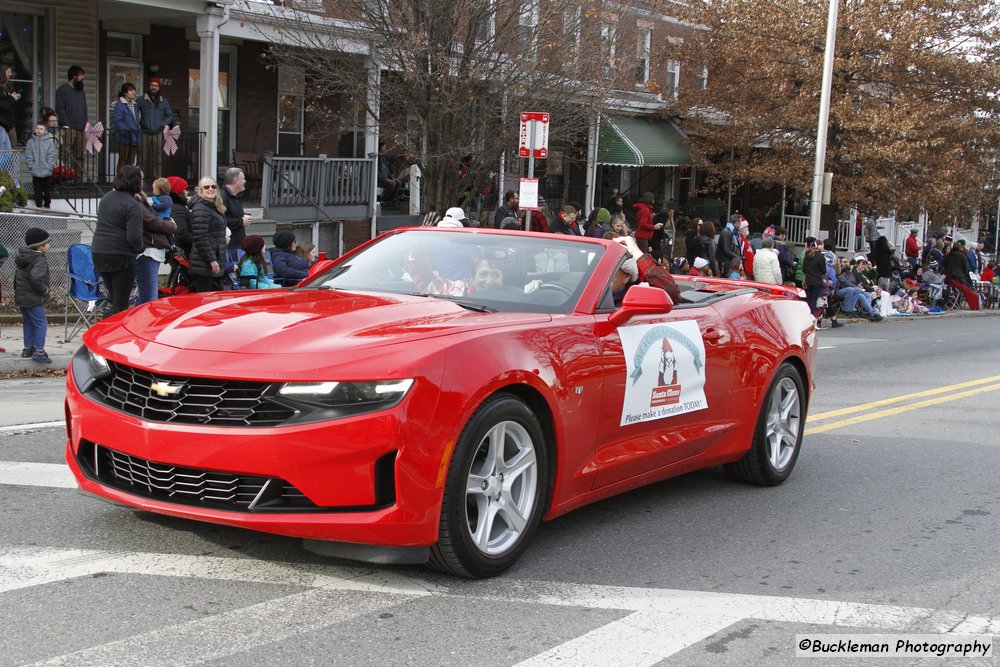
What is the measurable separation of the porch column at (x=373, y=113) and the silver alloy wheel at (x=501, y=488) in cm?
1528

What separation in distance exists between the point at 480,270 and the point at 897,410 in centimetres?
649

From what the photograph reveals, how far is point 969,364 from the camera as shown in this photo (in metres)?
16.4

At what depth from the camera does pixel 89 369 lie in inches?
198

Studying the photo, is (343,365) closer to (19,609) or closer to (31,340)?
(19,609)

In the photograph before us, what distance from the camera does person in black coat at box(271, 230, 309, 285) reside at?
13.1m

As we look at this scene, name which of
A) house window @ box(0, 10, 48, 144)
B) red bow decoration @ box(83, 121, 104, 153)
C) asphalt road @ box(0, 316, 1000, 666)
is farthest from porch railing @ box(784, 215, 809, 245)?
asphalt road @ box(0, 316, 1000, 666)

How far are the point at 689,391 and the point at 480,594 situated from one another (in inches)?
80.2

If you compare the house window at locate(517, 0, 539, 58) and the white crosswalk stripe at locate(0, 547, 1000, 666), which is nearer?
the white crosswalk stripe at locate(0, 547, 1000, 666)

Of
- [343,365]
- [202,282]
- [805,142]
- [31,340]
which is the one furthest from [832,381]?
[805,142]

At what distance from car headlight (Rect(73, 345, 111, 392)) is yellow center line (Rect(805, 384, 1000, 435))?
20.2ft

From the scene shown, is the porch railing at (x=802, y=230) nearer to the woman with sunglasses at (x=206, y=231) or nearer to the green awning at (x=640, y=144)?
the green awning at (x=640, y=144)

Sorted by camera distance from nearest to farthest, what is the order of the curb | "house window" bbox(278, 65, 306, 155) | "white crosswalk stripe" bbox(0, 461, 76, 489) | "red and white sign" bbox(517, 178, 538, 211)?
1. "white crosswalk stripe" bbox(0, 461, 76, 489)
2. the curb
3. "red and white sign" bbox(517, 178, 538, 211)
4. "house window" bbox(278, 65, 306, 155)

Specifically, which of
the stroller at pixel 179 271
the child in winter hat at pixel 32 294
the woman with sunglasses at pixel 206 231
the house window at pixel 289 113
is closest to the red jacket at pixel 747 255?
the house window at pixel 289 113

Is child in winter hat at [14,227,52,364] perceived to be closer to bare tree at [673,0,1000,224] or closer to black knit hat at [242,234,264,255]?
black knit hat at [242,234,264,255]
